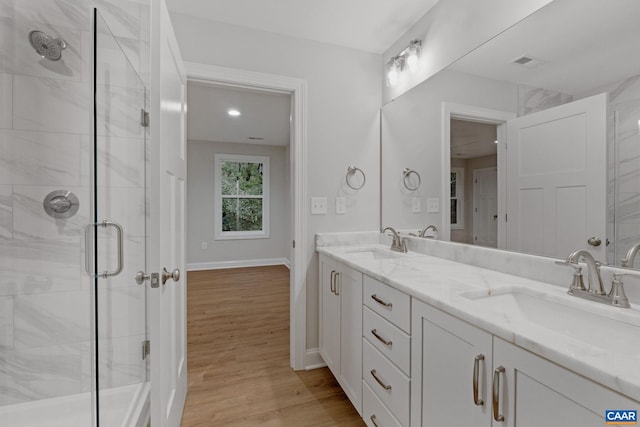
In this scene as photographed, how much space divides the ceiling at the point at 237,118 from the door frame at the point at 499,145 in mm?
1419

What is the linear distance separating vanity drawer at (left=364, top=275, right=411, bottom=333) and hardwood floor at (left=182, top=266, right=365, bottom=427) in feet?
2.41

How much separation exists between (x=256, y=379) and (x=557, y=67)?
2.36 m

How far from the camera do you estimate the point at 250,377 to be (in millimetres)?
1916

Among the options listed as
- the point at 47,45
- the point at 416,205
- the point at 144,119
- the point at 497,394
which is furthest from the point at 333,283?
the point at 47,45

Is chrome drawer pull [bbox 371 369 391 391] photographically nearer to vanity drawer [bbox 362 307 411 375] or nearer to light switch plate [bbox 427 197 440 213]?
vanity drawer [bbox 362 307 411 375]

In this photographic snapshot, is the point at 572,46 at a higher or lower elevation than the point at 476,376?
higher

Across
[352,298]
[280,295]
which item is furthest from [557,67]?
[280,295]

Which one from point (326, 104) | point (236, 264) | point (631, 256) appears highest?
point (326, 104)

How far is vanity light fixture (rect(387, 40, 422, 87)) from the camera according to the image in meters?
1.89

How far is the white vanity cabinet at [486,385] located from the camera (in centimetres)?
57

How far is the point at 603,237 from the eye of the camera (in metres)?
1.00

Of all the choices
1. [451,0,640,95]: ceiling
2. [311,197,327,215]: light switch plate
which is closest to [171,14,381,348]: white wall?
[311,197,327,215]: light switch plate

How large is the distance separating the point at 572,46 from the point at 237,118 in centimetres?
365

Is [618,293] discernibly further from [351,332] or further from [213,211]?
[213,211]
